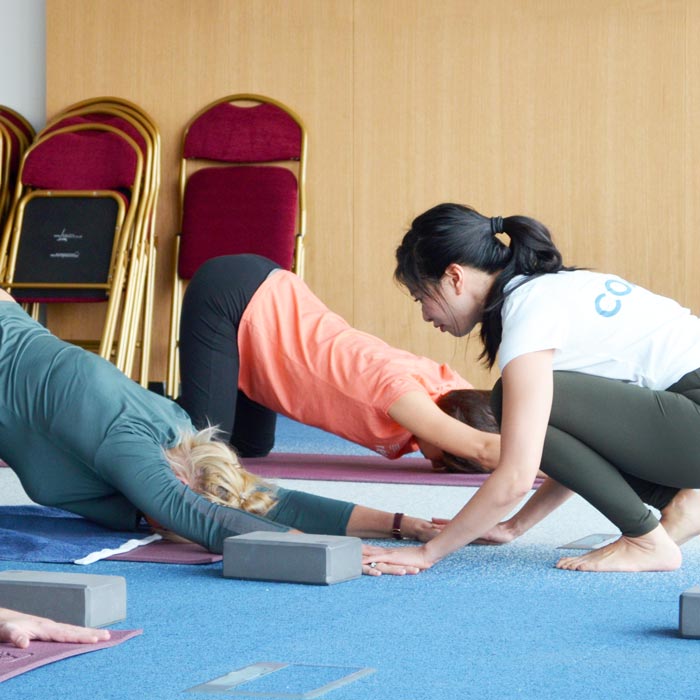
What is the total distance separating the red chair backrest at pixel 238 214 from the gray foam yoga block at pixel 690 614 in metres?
3.77

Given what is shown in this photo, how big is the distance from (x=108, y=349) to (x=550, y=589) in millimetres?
3406

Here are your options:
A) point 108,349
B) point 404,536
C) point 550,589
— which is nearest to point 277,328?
point 404,536

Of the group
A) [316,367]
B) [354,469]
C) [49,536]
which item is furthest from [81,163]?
[49,536]

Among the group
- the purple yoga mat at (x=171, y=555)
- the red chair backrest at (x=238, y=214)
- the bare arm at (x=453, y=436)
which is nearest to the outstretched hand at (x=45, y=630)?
the purple yoga mat at (x=171, y=555)

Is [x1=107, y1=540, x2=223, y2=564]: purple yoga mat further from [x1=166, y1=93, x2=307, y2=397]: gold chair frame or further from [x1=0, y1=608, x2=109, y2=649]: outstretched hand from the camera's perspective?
[x1=166, y1=93, x2=307, y2=397]: gold chair frame

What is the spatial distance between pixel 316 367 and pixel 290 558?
46.4 inches

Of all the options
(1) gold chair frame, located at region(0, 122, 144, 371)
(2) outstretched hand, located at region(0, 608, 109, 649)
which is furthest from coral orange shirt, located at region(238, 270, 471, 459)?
(1) gold chair frame, located at region(0, 122, 144, 371)

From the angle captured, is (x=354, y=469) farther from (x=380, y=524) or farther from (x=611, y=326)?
(x=611, y=326)

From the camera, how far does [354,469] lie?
3.55 m

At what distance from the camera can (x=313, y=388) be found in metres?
3.10

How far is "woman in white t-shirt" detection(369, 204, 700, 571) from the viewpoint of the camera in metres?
2.02

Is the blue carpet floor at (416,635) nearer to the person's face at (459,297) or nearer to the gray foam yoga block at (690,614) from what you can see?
the gray foam yoga block at (690,614)

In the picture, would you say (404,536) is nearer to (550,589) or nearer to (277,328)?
(550,589)

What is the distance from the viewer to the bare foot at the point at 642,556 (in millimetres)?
2057
